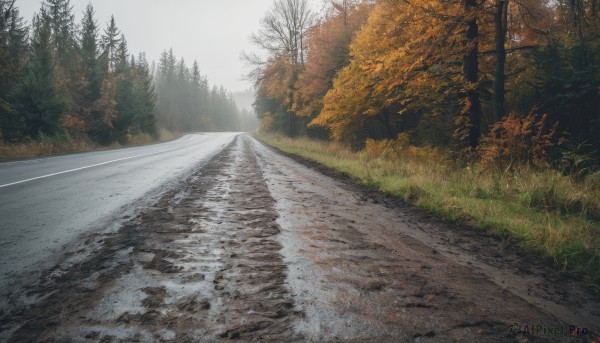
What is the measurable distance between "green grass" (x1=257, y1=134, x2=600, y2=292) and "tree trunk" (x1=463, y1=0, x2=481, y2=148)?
10.7ft

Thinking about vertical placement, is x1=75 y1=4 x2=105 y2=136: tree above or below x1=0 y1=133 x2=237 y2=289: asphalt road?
above

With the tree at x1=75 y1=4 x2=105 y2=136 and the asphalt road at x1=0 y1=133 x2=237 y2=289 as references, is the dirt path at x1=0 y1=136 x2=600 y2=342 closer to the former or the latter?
the asphalt road at x1=0 y1=133 x2=237 y2=289

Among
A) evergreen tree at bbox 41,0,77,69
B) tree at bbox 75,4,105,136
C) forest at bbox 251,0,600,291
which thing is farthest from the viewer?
evergreen tree at bbox 41,0,77,69

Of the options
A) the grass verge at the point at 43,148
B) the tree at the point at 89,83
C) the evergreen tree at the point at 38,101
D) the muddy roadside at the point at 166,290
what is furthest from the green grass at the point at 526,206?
the tree at the point at 89,83

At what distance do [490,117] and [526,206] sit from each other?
11266mm

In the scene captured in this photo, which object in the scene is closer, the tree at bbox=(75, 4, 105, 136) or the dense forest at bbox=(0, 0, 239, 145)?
the dense forest at bbox=(0, 0, 239, 145)

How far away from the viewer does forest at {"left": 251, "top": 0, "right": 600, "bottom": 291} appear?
196 inches

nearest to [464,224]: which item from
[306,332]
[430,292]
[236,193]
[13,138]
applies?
[430,292]

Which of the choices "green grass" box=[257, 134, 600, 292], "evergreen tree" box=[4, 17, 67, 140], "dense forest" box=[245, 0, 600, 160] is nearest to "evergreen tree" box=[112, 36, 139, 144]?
"evergreen tree" box=[4, 17, 67, 140]

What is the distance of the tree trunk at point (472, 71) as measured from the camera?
32.1 feet

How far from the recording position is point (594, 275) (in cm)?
297

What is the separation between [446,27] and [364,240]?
28.9 feet

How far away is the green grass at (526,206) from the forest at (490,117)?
21mm

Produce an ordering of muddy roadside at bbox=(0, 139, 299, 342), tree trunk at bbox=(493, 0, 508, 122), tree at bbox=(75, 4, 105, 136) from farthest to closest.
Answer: tree at bbox=(75, 4, 105, 136) < tree trunk at bbox=(493, 0, 508, 122) < muddy roadside at bbox=(0, 139, 299, 342)
